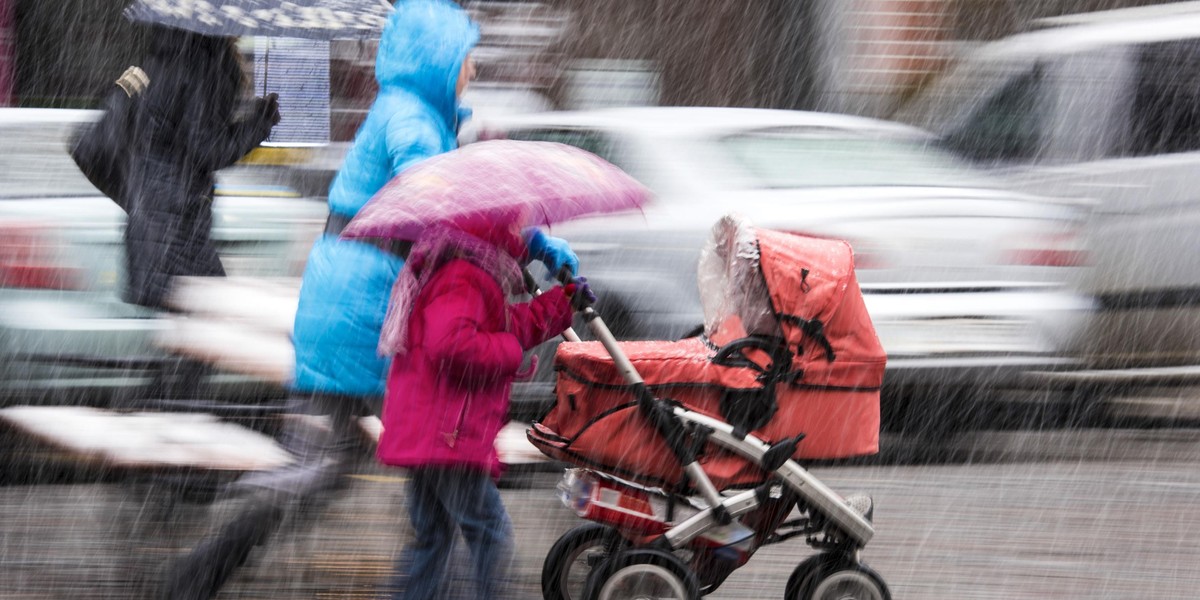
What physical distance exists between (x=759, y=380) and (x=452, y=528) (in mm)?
910

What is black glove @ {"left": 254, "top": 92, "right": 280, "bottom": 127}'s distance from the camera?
17.8 ft

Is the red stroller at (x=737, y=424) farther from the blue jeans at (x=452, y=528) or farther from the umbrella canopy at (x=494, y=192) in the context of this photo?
the umbrella canopy at (x=494, y=192)

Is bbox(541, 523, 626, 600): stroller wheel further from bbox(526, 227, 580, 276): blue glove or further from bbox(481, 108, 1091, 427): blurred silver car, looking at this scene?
bbox(481, 108, 1091, 427): blurred silver car

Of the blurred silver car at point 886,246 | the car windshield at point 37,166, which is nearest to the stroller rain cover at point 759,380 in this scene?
the blurred silver car at point 886,246

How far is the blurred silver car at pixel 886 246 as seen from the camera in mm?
6633

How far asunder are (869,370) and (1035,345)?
2752mm

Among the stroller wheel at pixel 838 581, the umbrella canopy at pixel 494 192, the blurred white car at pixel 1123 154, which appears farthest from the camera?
the blurred white car at pixel 1123 154

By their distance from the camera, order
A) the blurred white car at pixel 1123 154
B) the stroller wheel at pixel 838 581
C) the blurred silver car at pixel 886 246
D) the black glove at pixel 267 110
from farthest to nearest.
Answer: the blurred white car at pixel 1123 154 < the blurred silver car at pixel 886 246 < the black glove at pixel 267 110 < the stroller wheel at pixel 838 581

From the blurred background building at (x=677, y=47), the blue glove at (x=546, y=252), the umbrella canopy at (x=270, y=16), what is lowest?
the blurred background building at (x=677, y=47)

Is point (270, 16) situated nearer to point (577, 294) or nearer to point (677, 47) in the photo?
point (577, 294)

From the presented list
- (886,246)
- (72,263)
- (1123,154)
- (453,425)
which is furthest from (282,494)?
(1123,154)

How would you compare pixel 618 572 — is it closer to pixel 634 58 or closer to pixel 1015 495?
pixel 1015 495

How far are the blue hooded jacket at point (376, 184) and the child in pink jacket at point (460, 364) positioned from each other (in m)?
0.30

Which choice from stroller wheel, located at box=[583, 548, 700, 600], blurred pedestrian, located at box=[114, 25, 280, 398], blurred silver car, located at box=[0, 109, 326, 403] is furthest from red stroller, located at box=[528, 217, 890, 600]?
blurred silver car, located at box=[0, 109, 326, 403]
